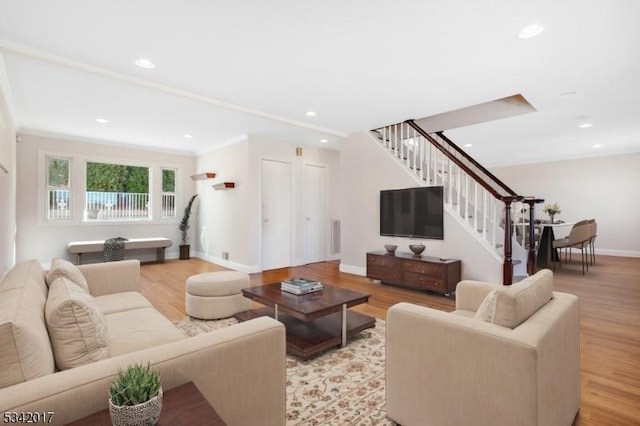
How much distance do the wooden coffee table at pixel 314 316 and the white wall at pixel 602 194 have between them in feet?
25.7

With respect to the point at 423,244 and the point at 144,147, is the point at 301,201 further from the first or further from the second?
the point at 144,147

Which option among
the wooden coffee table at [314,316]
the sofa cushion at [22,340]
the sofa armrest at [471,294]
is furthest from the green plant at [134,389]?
the sofa armrest at [471,294]

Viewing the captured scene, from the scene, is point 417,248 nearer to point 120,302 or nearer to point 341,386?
point 341,386

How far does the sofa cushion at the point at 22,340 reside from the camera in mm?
951

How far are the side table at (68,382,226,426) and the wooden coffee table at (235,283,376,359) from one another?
53.9 inches

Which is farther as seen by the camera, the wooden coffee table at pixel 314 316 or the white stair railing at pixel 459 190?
Answer: the white stair railing at pixel 459 190

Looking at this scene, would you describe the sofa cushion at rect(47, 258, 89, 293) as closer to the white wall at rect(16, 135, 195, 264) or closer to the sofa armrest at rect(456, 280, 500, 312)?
the sofa armrest at rect(456, 280, 500, 312)

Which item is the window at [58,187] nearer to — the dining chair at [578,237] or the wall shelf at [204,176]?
the wall shelf at [204,176]

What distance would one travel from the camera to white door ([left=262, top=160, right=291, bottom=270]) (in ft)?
19.3

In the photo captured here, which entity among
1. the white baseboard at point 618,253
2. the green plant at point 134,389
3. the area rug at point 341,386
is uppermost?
the green plant at point 134,389

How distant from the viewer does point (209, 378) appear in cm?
118

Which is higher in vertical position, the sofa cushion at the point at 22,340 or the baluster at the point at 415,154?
the baluster at the point at 415,154

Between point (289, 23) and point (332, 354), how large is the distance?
8.30 ft

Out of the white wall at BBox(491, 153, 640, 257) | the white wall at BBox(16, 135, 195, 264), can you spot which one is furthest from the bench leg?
the white wall at BBox(491, 153, 640, 257)
